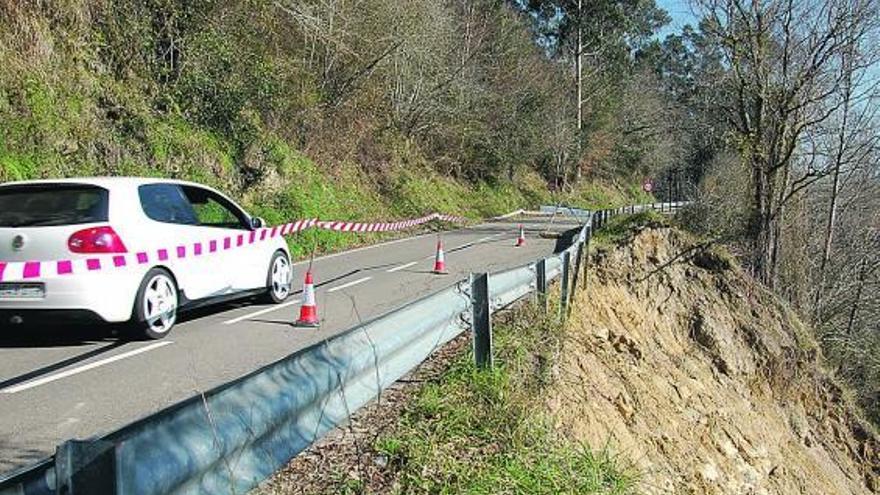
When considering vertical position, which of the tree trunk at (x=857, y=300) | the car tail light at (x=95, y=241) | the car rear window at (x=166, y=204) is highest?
the car rear window at (x=166, y=204)

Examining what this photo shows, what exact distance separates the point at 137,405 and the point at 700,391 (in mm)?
10367

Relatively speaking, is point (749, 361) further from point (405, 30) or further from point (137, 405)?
point (405, 30)

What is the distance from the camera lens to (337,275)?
13930 millimetres

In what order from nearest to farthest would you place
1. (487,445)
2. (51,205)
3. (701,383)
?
(487,445)
(51,205)
(701,383)

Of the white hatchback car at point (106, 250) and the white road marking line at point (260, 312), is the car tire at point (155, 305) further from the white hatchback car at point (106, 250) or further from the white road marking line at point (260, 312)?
the white road marking line at point (260, 312)

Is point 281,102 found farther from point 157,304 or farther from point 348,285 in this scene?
point 157,304

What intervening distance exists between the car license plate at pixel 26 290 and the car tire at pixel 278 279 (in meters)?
3.35

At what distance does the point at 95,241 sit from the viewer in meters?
7.11

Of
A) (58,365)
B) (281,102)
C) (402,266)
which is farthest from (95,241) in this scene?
(281,102)

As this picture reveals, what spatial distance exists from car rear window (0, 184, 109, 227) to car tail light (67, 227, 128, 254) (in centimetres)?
15

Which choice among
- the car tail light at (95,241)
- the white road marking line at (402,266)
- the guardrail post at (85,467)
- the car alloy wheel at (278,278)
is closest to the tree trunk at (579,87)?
the white road marking line at (402,266)

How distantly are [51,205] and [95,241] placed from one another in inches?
23.9

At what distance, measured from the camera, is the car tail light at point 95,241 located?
23.1 ft

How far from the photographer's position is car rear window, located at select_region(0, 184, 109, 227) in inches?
282
